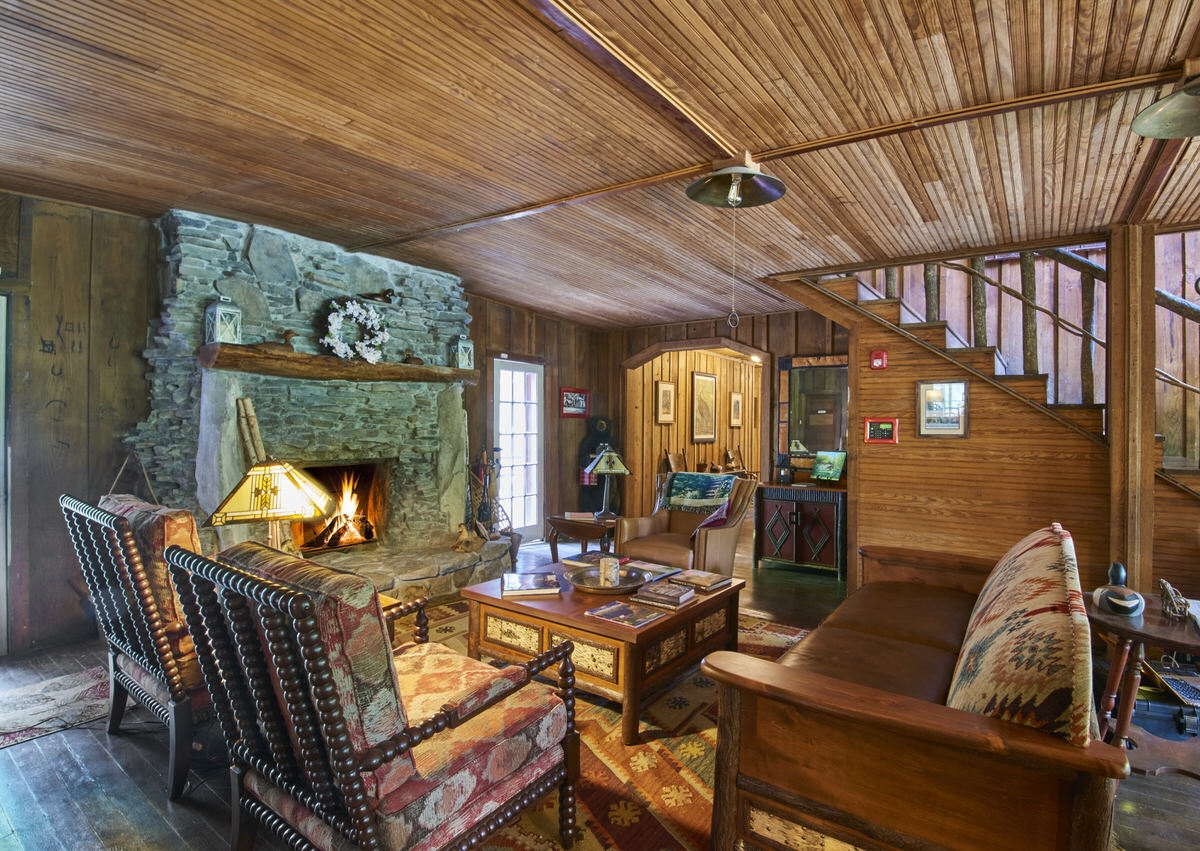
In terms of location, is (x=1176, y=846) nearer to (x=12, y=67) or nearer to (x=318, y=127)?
(x=318, y=127)

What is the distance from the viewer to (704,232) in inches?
156

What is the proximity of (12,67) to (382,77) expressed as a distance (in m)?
1.24

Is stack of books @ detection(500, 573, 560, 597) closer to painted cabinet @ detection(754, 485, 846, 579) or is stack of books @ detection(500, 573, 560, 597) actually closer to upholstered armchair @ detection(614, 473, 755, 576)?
upholstered armchair @ detection(614, 473, 755, 576)

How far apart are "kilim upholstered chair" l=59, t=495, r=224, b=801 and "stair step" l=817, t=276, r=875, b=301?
4580 millimetres

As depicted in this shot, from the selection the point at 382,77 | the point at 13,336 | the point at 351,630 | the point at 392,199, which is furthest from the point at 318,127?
the point at 13,336

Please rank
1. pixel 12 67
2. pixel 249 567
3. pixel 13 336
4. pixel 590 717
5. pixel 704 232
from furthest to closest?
pixel 704 232 < pixel 13 336 < pixel 590 717 < pixel 12 67 < pixel 249 567

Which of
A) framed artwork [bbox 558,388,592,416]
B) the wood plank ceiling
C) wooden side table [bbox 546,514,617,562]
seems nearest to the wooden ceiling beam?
the wood plank ceiling

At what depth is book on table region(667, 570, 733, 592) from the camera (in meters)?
3.11

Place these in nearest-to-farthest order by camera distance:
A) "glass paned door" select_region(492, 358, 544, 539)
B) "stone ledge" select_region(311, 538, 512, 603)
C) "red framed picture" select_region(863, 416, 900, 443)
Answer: "stone ledge" select_region(311, 538, 512, 603) → "red framed picture" select_region(863, 416, 900, 443) → "glass paned door" select_region(492, 358, 544, 539)

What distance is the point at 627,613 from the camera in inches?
107

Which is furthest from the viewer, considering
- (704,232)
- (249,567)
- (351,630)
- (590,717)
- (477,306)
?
(477,306)

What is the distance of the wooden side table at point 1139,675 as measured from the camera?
223cm

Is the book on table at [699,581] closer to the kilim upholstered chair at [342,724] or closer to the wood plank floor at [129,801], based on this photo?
the kilim upholstered chair at [342,724]

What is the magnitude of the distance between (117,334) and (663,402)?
5.75 metres
